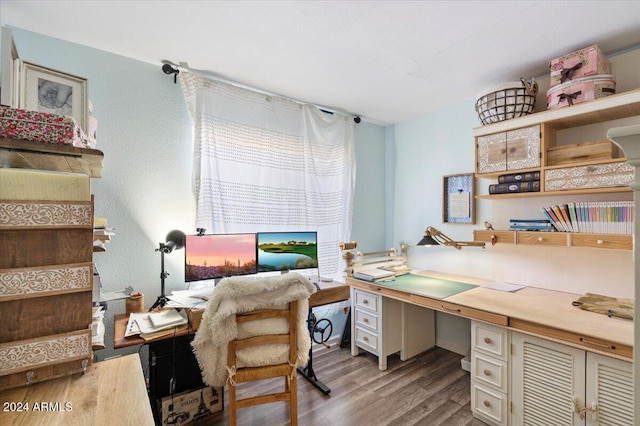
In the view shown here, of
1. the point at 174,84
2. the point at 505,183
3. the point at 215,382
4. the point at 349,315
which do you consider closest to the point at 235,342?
the point at 215,382

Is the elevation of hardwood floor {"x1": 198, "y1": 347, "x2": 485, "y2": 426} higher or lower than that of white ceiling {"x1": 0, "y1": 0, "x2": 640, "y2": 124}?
lower

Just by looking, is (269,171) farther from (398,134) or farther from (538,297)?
(538,297)

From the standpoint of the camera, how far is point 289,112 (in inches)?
106

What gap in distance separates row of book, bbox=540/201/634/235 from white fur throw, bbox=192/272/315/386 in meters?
1.77

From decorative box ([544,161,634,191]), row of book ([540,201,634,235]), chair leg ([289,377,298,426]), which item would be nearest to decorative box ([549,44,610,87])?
decorative box ([544,161,634,191])

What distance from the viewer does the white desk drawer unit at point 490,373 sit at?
1.76 meters

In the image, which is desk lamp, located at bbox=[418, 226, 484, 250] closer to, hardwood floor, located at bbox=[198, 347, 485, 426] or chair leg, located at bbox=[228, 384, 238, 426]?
hardwood floor, located at bbox=[198, 347, 485, 426]

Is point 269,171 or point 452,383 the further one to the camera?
point 269,171

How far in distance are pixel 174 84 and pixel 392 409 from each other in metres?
2.83

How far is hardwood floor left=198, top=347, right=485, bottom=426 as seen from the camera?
1895 millimetres

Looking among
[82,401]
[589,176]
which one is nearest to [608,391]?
[589,176]

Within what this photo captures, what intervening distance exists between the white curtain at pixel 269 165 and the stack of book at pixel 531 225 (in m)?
1.49

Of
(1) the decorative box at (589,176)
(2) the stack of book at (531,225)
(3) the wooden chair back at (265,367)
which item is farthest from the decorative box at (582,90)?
(3) the wooden chair back at (265,367)

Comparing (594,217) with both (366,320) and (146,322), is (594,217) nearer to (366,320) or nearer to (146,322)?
(366,320)
